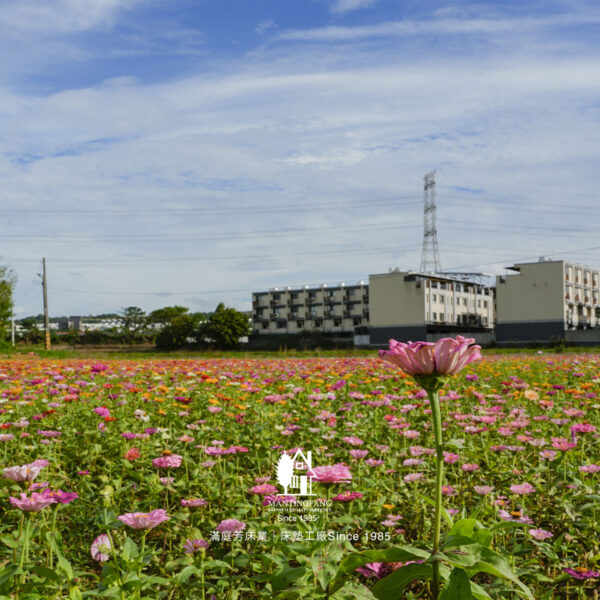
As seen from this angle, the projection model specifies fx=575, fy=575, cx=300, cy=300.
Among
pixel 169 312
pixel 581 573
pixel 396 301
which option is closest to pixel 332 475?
pixel 581 573

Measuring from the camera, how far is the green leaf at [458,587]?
4.72 ft

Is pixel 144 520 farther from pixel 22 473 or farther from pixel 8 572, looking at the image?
pixel 22 473

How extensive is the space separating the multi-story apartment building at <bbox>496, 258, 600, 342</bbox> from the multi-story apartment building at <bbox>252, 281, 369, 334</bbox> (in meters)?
24.6

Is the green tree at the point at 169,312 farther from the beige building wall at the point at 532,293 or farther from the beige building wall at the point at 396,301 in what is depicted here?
the beige building wall at the point at 532,293

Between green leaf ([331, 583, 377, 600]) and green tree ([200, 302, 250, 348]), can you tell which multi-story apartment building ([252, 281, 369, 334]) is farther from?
green leaf ([331, 583, 377, 600])

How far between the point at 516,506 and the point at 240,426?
2.25 metres

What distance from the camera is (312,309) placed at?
285 ft

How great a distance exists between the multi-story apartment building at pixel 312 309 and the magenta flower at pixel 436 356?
78.6 metres

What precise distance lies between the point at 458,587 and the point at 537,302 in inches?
2392

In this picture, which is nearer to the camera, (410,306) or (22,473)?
(22,473)

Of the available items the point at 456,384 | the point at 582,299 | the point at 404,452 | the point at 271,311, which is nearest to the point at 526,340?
the point at 582,299

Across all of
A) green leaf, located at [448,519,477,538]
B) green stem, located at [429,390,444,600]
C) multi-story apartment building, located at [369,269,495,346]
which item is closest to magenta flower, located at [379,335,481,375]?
green stem, located at [429,390,444,600]

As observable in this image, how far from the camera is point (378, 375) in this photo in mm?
7574

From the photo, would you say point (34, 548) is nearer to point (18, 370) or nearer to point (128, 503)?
point (128, 503)
